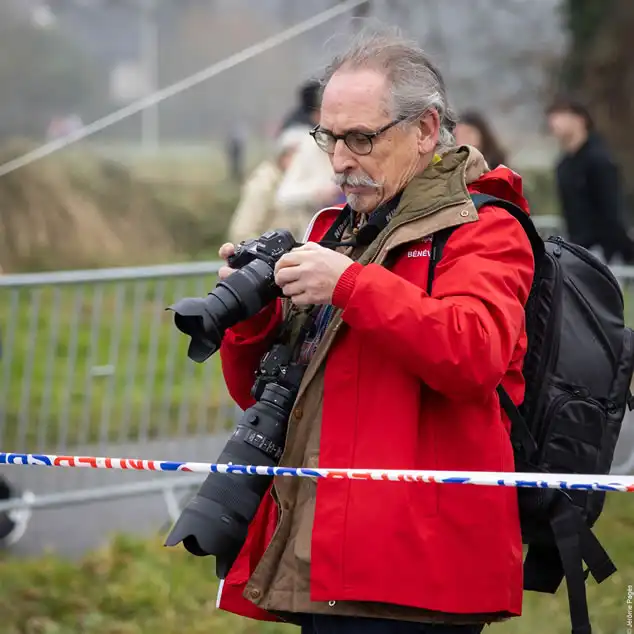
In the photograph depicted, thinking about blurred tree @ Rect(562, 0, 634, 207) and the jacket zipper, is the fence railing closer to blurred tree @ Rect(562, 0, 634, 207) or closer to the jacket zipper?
the jacket zipper

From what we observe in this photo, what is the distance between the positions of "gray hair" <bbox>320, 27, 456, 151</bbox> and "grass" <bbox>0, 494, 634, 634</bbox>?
213 centimetres

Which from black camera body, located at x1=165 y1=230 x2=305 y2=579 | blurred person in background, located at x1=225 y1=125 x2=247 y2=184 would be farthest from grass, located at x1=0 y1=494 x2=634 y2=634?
blurred person in background, located at x1=225 y1=125 x2=247 y2=184

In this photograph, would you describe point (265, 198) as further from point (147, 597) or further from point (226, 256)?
point (226, 256)

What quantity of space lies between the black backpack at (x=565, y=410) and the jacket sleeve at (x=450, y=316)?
0.24 m

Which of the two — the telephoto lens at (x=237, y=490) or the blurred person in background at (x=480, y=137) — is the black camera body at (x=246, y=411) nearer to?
the telephoto lens at (x=237, y=490)

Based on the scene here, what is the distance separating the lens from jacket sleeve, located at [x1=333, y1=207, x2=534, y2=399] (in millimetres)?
2216

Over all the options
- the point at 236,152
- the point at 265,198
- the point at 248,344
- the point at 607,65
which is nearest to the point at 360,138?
the point at 248,344

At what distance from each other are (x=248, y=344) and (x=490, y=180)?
59cm

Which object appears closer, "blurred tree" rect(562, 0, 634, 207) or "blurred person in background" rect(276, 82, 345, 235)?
"blurred person in background" rect(276, 82, 345, 235)

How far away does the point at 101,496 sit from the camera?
5.47 m

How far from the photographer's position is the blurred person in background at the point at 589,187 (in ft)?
24.3

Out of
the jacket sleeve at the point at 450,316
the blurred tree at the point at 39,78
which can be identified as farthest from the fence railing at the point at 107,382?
the blurred tree at the point at 39,78

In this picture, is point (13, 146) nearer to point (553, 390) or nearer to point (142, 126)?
point (142, 126)

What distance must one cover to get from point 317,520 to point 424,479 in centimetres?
23
